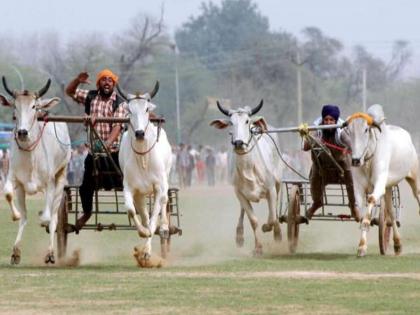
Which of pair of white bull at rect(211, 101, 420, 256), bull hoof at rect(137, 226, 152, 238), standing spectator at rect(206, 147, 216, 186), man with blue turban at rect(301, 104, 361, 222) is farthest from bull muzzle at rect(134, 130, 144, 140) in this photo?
standing spectator at rect(206, 147, 216, 186)

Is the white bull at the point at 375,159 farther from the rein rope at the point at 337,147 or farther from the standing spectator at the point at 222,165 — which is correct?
the standing spectator at the point at 222,165

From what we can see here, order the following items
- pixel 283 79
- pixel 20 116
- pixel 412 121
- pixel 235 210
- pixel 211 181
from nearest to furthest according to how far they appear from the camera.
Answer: pixel 20 116
pixel 235 210
pixel 211 181
pixel 412 121
pixel 283 79

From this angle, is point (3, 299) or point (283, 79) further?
point (283, 79)

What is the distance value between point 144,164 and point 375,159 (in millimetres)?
3335

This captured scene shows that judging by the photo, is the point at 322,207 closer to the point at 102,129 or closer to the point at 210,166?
the point at 102,129

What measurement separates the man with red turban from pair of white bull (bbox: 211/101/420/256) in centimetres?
169

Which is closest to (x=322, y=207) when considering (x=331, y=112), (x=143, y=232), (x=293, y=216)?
(x=293, y=216)

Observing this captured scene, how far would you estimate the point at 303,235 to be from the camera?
25125mm

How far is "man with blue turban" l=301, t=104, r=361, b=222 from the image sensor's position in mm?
20109

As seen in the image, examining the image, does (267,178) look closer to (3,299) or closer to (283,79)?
(3,299)

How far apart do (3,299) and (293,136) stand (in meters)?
58.9

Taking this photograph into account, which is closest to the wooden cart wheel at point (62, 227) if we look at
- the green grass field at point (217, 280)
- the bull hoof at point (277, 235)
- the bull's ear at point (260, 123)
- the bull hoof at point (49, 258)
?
the green grass field at point (217, 280)

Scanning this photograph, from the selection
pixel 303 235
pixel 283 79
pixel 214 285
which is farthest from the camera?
pixel 283 79

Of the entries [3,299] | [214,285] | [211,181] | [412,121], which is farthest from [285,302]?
[412,121]
